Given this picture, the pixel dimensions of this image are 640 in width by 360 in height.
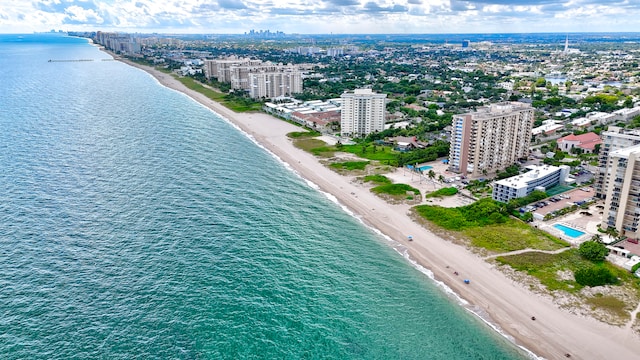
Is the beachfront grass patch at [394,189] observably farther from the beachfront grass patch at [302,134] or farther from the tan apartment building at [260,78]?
the tan apartment building at [260,78]

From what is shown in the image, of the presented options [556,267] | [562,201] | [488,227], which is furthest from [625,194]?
[488,227]

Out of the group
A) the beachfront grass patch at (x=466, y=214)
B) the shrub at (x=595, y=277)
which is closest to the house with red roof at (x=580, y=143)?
the beachfront grass patch at (x=466, y=214)

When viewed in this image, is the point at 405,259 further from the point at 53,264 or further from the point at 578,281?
the point at 53,264

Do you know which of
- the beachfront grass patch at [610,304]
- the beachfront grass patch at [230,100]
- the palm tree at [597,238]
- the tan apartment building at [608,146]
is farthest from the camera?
the beachfront grass patch at [230,100]

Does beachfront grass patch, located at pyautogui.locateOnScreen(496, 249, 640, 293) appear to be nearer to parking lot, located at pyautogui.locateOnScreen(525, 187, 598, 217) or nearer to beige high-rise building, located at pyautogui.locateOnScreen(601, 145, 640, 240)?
beige high-rise building, located at pyautogui.locateOnScreen(601, 145, 640, 240)

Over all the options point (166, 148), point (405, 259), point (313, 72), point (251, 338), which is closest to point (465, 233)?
point (405, 259)

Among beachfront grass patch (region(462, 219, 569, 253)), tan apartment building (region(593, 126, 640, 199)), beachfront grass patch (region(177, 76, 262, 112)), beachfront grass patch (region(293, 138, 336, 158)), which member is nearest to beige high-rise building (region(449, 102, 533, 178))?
tan apartment building (region(593, 126, 640, 199))

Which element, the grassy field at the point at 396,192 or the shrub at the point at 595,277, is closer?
the shrub at the point at 595,277
